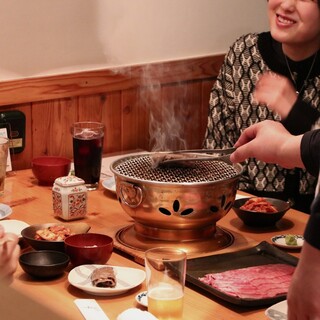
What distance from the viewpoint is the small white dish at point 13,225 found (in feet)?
6.62

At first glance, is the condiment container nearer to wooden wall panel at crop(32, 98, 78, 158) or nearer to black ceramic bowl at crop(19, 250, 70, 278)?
black ceramic bowl at crop(19, 250, 70, 278)

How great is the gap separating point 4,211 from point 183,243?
61cm

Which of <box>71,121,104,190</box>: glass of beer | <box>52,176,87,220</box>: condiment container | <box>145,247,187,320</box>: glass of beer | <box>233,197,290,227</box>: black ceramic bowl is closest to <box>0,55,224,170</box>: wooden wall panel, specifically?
<box>71,121,104,190</box>: glass of beer

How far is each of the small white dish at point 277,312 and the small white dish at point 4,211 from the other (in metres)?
0.97

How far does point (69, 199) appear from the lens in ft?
7.00

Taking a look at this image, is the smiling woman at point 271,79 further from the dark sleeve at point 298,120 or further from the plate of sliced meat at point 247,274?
the plate of sliced meat at point 247,274

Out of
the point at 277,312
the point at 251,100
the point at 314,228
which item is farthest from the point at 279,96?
the point at 314,228

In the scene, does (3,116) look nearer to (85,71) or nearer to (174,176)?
(85,71)

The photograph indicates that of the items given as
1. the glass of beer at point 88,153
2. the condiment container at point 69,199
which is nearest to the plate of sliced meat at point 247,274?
the condiment container at point 69,199

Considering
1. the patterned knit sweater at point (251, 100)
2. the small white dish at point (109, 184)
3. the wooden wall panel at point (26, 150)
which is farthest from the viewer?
the patterned knit sweater at point (251, 100)

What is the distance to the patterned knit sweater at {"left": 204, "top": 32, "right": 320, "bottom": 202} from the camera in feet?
9.84

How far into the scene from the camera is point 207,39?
3484 millimetres

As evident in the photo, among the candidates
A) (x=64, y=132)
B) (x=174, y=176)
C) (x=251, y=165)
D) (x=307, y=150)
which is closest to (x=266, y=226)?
(x=174, y=176)

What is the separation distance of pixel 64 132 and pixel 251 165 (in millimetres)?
858
